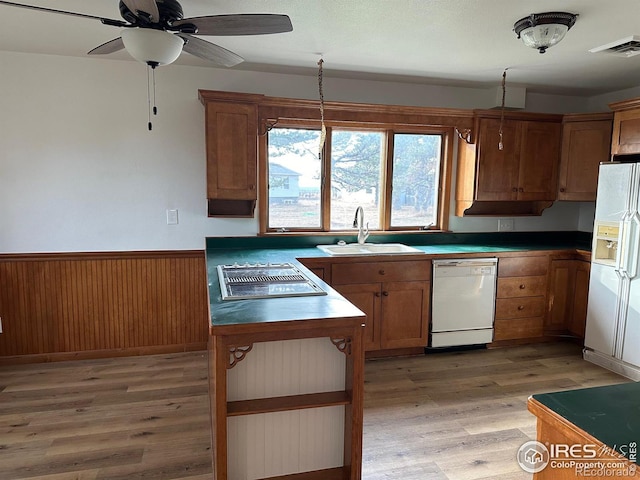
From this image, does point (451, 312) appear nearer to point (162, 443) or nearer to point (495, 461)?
point (495, 461)

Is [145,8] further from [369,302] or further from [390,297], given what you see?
[390,297]

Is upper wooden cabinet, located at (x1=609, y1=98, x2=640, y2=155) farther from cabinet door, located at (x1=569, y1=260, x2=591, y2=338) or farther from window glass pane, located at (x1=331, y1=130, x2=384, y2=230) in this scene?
window glass pane, located at (x1=331, y1=130, x2=384, y2=230)

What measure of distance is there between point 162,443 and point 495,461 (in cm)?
182

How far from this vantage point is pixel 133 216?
3.52 meters

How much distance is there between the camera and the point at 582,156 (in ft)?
12.9

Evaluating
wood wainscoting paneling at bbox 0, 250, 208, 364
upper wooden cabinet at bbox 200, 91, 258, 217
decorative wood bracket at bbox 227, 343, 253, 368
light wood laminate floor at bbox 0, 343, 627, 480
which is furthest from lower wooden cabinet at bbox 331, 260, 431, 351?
decorative wood bracket at bbox 227, 343, 253, 368

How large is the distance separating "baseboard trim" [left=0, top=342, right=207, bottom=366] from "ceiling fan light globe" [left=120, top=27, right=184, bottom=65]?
8.33 ft

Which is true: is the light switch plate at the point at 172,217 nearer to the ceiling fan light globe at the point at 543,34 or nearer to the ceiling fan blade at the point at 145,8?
the ceiling fan blade at the point at 145,8

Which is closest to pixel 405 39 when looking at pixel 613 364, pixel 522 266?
pixel 522 266

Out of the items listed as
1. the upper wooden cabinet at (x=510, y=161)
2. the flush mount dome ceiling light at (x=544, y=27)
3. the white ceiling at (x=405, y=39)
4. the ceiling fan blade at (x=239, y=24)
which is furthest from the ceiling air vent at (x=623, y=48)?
the ceiling fan blade at (x=239, y=24)

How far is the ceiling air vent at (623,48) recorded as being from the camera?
2598mm

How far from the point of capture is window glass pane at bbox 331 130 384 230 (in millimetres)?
3921

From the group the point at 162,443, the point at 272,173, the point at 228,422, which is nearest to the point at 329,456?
the point at 228,422

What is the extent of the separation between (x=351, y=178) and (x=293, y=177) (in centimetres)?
56
